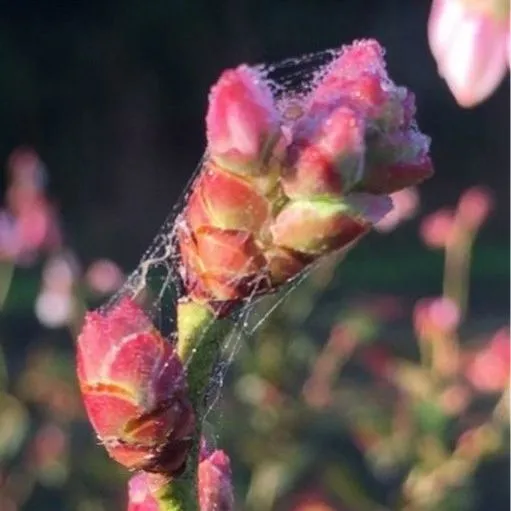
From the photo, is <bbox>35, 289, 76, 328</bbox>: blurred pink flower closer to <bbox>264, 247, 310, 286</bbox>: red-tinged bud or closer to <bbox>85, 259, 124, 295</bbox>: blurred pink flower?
<bbox>85, 259, 124, 295</bbox>: blurred pink flower

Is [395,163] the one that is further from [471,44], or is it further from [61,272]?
[61,272]

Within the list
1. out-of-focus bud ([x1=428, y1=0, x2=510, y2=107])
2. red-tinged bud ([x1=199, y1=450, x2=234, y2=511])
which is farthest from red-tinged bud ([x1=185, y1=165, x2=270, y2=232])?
out-of-focus bud ([x1=428, y1=0, x2=510, y2=107])

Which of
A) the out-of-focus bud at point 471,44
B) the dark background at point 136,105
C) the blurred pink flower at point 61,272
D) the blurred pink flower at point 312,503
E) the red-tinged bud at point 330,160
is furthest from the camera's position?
the dark background at point 136,105

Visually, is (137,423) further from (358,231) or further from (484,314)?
(484,314)

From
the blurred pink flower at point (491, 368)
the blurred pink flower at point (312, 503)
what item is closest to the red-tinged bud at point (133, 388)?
the blurred pink flower at point (312, 503)

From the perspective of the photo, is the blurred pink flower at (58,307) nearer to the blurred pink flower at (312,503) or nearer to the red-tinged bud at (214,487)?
the blurred pink flower at (312,503)

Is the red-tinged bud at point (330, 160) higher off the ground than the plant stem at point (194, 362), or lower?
higher

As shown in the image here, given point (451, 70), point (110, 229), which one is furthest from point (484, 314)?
point (451, 70)

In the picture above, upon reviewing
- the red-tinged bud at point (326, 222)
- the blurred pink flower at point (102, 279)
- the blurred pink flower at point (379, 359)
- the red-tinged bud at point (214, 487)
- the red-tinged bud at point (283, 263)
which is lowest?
the blurred pink flower at point (379, 359)
